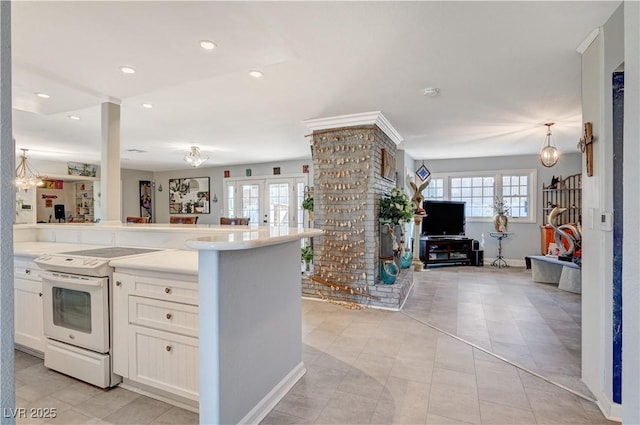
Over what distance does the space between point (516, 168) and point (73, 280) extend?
750cm

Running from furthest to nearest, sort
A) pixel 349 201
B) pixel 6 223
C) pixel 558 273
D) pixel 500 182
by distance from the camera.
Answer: pixel 500 182
pixel 558 273
pixel 349 201
pixel 6 223

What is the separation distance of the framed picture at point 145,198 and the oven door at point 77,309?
7.63 meters

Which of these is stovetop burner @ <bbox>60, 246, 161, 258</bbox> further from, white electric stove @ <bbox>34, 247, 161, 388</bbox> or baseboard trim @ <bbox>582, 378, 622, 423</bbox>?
baseboard trim @ <bbox>582, 378, 622, 423</bbox>

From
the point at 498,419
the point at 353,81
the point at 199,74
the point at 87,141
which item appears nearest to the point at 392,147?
the point at 353,81

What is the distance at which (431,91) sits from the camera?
311 centimetres

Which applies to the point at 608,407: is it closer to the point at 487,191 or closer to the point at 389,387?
the point at 389,387

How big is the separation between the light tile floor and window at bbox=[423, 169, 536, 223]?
3790 millimetres

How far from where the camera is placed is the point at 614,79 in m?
1.83

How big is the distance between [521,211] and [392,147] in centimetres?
378

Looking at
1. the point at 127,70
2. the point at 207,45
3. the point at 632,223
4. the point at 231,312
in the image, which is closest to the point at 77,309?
the point at 231,312

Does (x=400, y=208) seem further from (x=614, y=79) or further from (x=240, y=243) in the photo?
(x=240, y=243)

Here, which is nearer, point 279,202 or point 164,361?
point 164,361

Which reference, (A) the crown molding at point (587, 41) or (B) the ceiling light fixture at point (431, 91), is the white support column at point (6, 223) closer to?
(A) the crown molding at point (587, 41)

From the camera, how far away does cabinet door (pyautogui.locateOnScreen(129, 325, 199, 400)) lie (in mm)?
1816
